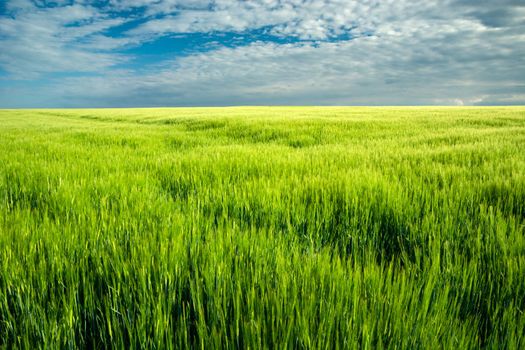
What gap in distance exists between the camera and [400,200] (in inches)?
81.2

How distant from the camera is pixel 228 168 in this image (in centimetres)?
352

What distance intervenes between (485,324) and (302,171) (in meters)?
2.33

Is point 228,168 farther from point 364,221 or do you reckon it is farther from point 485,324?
point 485,324

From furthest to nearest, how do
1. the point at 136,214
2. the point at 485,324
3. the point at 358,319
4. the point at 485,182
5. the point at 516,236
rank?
the point at 485,182 → the point at 136,214 → the point at 516,236 → the point at 485,324 → the point at 358,319

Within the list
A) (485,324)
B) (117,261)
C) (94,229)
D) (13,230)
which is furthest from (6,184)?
(485,324)

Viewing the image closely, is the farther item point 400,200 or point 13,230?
point 400,200

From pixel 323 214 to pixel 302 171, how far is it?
1.36 m

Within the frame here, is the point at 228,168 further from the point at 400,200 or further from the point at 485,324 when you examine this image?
the point at 485,324

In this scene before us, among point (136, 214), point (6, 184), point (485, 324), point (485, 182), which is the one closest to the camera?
point (485, 324)

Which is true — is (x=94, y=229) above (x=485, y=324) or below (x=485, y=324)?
above

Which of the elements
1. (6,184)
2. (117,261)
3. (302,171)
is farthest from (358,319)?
(6,184)

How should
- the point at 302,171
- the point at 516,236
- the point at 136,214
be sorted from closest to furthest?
1. the point at 516,236
2. the point at 136,214
3. the point at 302,171

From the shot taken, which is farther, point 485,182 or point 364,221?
point 485,182

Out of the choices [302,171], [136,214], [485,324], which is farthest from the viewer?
[302,171]
